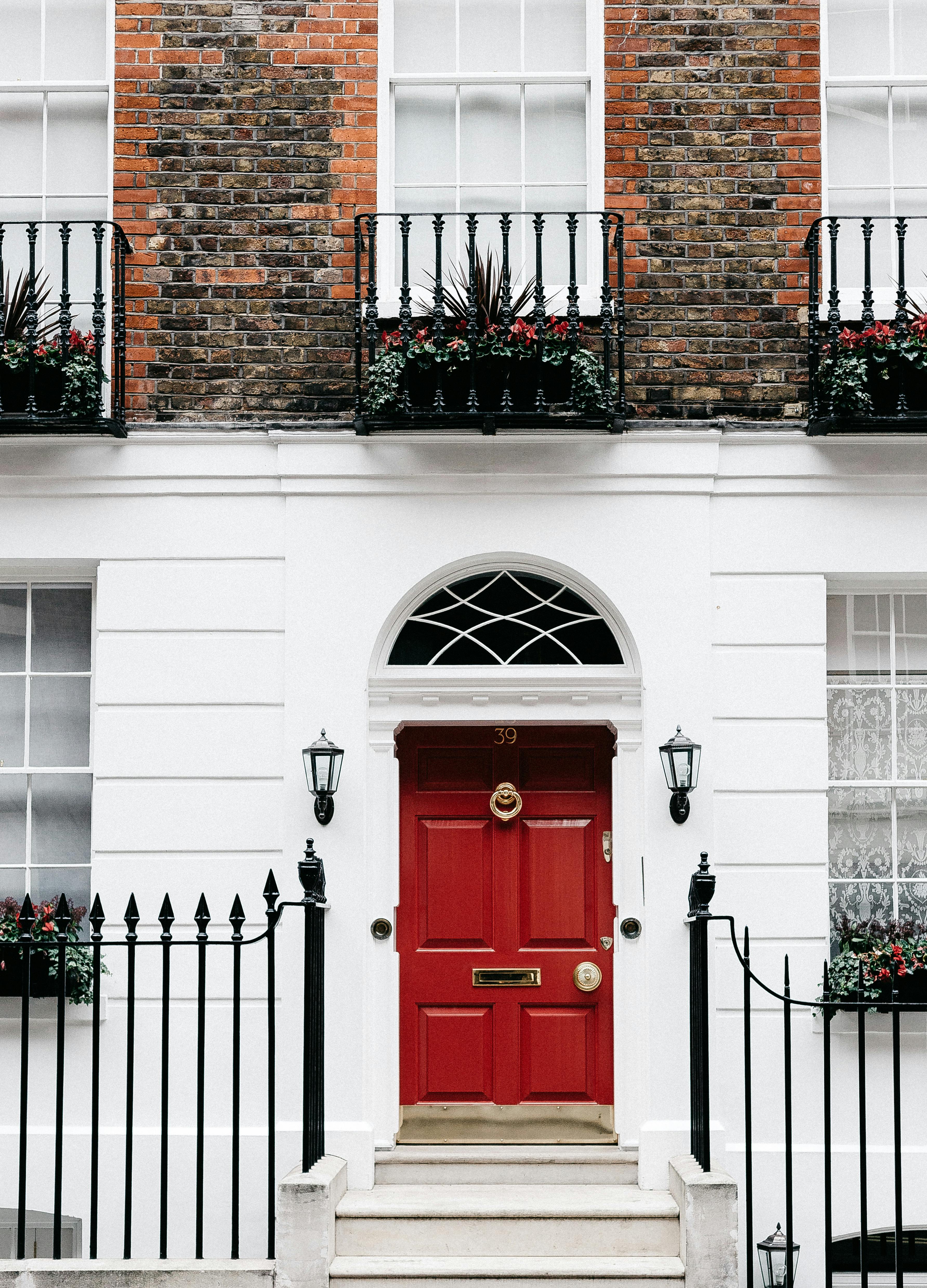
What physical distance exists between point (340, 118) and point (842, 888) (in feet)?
15.6

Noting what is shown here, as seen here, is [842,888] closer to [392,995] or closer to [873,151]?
[392,995]

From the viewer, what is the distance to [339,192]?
6.48 m

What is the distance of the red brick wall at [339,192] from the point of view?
21.1ft

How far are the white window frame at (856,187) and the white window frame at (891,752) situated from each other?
144 centimetres

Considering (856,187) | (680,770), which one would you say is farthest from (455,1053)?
(856,187)

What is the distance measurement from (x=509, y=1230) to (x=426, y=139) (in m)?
5.41

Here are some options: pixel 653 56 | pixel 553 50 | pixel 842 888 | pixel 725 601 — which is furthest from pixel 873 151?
pixel 842 888

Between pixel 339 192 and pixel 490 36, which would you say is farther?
pixel 490 36

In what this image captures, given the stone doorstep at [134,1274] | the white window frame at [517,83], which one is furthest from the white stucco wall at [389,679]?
the stone doorstep at [134,1274]

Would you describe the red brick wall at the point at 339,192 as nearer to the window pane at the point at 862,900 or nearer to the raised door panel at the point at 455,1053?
the window pane at the point at 862,900

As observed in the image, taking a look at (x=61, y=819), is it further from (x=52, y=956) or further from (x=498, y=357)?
(x=498, y=357)

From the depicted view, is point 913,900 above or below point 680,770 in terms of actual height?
below

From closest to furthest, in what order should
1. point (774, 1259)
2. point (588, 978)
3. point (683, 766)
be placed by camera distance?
point (774, 1259) < point (683, 766) < point (588, 978)

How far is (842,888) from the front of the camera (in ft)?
21.1
